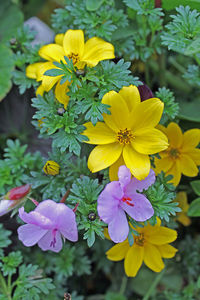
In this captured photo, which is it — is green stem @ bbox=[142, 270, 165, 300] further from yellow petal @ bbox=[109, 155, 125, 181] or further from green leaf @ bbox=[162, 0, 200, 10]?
green leaf @ bbox=[162, 0, 200, 10]

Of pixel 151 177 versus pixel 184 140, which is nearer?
pixel 151 177

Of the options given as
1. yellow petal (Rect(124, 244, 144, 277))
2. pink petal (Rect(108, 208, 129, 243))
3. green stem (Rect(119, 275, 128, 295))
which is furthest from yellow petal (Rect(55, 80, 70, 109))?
green stem (Rect(119, 275, 128, 295))

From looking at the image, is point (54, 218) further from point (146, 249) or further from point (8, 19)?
point (8, 19)

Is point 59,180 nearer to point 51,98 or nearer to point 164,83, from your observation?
point 51,98

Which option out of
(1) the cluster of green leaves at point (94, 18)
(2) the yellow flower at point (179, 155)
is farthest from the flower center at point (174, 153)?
(1) the cluster of green leaves at point (94, 18)

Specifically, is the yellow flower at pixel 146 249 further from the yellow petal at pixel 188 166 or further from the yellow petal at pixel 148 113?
the yellow petal at pixel 148 113

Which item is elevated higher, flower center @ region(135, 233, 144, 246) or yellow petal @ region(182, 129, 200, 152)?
yellow petal @ region(182, 129, 200, 152)

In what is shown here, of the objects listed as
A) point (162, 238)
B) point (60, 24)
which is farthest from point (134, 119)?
point (60, 24)
